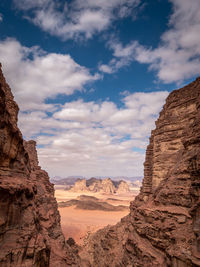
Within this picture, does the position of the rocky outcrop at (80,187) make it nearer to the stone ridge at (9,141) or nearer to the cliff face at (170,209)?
the cliff face at (170,209)

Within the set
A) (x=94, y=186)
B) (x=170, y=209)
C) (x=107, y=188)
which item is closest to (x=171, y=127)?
(x=170, y=209)

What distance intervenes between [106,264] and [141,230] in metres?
7.66

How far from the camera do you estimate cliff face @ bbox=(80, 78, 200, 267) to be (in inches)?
221

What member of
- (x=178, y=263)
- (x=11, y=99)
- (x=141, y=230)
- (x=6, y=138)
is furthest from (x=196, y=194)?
(x=11, y=99)

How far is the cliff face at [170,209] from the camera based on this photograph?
5609 mm

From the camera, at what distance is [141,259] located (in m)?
7.55

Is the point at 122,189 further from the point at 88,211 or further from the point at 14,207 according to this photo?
the point at 14,207

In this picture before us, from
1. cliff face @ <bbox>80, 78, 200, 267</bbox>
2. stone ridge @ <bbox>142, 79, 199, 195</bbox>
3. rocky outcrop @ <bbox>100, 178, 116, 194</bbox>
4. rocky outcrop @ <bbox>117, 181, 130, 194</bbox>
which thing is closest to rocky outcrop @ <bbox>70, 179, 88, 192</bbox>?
rocky outcrop @ <bbox>100, 178, 116, 194</bbox>

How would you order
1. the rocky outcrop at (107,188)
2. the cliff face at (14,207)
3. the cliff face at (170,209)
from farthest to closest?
1. the rocky outcrop at (107,188)
2. the cliff face at (170,209)
3. the cliff face at (14,207)

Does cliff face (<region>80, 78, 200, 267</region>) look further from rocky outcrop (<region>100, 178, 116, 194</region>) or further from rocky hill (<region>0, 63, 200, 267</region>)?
rocky outcrop (<region>100, 178, 116, 194</region>)

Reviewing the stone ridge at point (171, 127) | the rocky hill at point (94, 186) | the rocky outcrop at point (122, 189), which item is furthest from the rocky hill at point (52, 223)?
the rocky outcrop at point (122, 189)

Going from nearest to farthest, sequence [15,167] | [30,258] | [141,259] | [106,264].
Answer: [30,258] → [15,167] → [141,259] → [106,264]

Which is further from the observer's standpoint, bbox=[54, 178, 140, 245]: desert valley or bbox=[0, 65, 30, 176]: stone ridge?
bbox=[54, 178, 140, 245]: desert valley

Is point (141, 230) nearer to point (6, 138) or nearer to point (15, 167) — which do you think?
point (15, 167)
